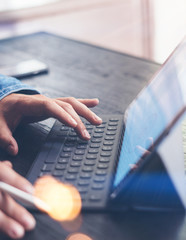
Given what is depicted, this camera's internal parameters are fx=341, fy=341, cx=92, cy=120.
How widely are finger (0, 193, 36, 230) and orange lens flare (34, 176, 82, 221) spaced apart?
3 cm

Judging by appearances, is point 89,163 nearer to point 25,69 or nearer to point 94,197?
point 94,197

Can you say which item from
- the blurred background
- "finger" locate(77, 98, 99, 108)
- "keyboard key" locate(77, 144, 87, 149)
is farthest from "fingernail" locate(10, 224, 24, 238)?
the blurred background

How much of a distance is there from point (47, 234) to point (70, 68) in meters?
0.69

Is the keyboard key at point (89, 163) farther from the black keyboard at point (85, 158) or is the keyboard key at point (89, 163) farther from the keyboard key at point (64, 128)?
the keyboard key at point (64, 128)

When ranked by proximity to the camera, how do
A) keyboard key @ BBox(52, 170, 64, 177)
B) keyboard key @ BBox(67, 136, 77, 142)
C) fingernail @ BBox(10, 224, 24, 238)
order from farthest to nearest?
keyboard key @ BBox(67, 136, 77, 142) → keyboard key @ BBox(52, 170, 64, 177) → fingernail @ BBox(10, 224, 24, 238)

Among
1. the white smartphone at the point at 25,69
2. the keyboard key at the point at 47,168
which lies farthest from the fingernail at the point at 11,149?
the white smartphone at the point at 25,69

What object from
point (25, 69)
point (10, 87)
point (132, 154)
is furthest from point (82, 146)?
point (25, 69)

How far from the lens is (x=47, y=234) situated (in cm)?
47

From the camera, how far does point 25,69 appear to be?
1059 mm

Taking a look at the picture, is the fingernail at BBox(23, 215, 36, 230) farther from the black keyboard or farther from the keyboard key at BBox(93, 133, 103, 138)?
the keyboard key at BBox(93, 133, 103, 138)

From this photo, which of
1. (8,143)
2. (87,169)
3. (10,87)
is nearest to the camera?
(87,169)

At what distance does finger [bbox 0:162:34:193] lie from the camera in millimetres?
517

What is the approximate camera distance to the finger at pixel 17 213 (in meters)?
0.47

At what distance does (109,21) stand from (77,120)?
3586 millimetres
